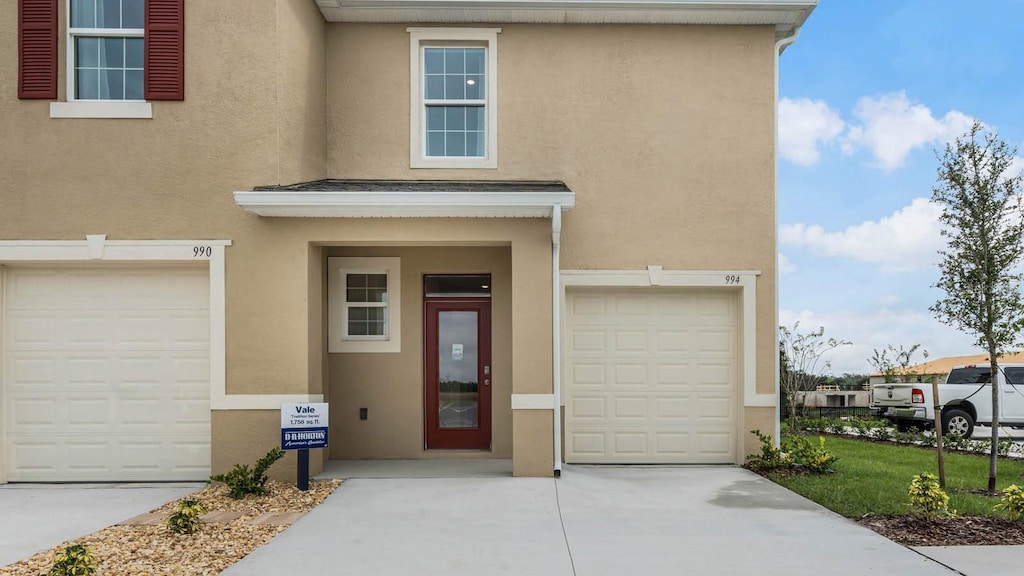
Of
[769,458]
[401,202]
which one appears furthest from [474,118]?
[769,458]

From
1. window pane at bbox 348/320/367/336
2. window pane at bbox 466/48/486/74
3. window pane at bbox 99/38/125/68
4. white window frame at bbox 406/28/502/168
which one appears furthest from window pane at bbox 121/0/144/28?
window pane at bbox 348/320/367/336

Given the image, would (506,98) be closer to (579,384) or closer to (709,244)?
(709,244)

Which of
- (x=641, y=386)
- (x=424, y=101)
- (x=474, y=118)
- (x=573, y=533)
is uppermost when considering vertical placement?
(x=424, y=101)

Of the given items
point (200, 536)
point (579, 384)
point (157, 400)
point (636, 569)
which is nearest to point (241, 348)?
point (157, 400)

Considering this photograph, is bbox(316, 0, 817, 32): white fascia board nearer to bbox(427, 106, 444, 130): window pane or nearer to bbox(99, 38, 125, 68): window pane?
bbox(427, 106, 444, 130): window pane

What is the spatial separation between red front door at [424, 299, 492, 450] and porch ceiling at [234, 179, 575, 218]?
223 cm

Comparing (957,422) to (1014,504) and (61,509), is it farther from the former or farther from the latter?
(61,509)

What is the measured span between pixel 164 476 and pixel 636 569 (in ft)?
21.2

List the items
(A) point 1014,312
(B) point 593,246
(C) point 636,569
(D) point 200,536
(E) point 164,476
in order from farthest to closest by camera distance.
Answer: (B) point 593,246 → (E) point 164,476 → (A) point 1014,312 → (D) point 200,536 → (C) point 636,569

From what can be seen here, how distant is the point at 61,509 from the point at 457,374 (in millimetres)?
5110

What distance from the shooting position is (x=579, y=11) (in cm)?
1047

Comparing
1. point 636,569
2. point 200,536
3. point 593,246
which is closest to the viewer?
point 636,569

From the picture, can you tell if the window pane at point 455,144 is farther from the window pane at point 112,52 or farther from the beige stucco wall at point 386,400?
the window pane at point 112,52

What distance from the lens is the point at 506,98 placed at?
424 inches
